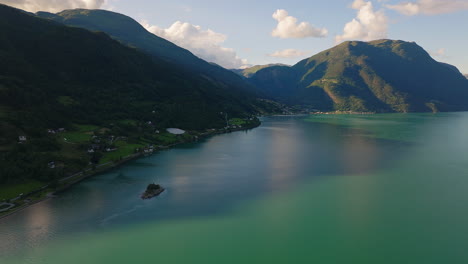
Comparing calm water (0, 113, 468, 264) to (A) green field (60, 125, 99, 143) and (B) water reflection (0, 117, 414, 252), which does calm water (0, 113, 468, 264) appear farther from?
(A) green field (60, 125, 99, 143)

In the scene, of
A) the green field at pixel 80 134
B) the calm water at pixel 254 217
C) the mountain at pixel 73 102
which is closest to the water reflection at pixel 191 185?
the calm water at pixel 254 217

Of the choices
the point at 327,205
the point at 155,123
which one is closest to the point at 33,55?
the point at 155,123

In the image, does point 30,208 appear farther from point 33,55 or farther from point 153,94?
point 33,55

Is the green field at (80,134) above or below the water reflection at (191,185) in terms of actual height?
above

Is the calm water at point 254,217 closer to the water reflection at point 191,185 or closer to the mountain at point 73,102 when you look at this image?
the water reflection at point 191,185

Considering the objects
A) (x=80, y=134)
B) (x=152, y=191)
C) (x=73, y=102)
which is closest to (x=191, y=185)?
(x=152, y=191)

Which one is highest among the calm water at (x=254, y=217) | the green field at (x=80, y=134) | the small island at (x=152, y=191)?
the green field at (x=80, y=134)
